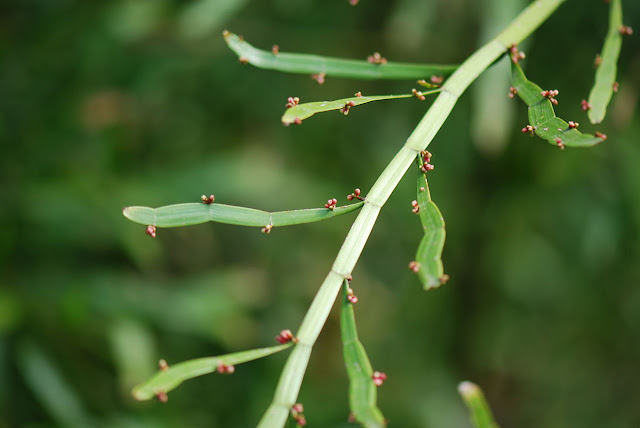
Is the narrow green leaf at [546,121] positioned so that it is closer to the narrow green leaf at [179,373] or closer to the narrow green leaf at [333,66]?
the narrow green leaf at [333,66]

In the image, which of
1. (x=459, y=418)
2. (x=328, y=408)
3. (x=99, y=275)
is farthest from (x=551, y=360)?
(x=99, y=275)

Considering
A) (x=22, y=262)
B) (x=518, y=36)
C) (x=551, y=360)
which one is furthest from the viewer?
(x=551, y=360)

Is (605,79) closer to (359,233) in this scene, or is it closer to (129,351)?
(359,233)

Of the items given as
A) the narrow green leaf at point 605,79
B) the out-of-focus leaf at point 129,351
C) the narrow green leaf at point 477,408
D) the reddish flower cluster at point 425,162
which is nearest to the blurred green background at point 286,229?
the out-of-focus leaf at point 129,351

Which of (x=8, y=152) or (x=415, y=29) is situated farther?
(x=8, y=152)

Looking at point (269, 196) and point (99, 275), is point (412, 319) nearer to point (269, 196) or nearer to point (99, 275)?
point (269, 196)

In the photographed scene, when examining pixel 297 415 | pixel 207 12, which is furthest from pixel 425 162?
pixel 207 12
